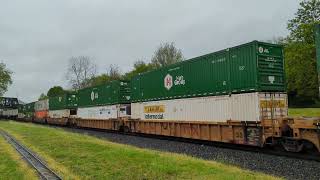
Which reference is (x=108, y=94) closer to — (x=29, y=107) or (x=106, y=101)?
(x=106, y=101)

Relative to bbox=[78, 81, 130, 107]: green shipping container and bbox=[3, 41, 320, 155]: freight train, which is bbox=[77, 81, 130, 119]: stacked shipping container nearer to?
bbox=[78, 81, 130, 107]: green shipping container

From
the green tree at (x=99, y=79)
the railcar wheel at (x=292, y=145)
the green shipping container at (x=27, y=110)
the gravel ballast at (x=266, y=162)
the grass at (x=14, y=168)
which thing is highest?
the green tree at (x=99, y=79)

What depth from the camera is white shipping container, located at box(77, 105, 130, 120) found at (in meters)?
29.3

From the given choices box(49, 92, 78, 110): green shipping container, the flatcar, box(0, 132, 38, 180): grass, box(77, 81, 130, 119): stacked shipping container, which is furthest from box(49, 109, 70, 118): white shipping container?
the flatcar

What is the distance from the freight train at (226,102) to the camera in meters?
14.5

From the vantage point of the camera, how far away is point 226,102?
17.1 m

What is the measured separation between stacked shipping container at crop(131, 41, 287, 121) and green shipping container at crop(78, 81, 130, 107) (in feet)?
22.7

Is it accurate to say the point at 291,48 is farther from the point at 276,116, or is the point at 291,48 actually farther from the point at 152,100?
the point at 276,116

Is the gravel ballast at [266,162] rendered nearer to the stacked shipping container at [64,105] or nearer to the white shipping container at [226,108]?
the white shipping container at [226,108]

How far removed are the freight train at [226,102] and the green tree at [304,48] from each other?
58.1 feet

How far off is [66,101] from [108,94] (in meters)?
13.6

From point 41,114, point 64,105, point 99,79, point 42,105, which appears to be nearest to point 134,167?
point 64,105

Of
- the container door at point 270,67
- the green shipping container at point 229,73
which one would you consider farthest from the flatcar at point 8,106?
the container door at point 270,67

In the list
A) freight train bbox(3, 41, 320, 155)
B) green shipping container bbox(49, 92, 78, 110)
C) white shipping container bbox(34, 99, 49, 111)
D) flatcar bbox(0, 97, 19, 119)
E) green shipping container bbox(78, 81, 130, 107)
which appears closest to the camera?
freight train bbox(3, 41, 320, 155)
